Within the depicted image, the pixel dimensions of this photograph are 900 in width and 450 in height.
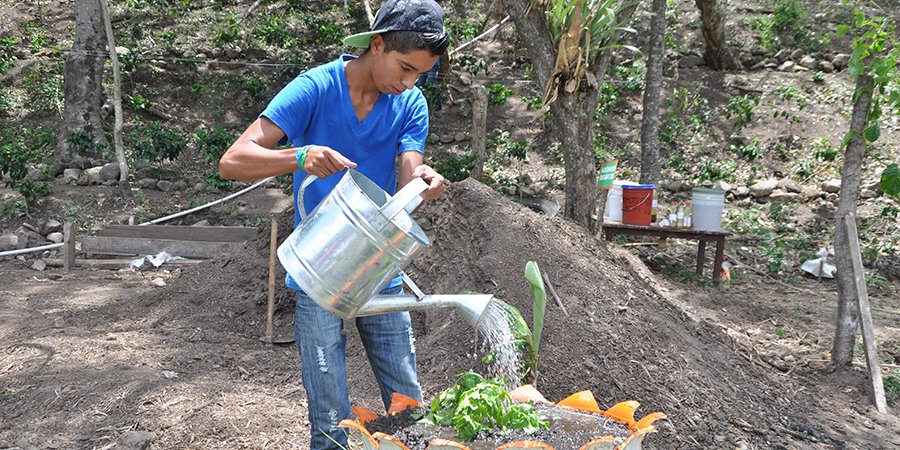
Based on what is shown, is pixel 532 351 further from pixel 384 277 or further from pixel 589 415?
pixel 384 277

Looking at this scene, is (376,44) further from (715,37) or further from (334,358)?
(715,37)

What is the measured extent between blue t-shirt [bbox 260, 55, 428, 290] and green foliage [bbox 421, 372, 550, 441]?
39 centimetres

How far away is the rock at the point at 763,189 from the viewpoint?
8.24 meters

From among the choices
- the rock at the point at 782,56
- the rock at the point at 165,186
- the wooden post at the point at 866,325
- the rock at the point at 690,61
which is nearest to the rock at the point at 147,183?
the rock at the point at 165,186

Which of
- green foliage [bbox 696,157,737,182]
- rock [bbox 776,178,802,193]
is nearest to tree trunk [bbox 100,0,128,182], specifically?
green foliage [bbox 696,157,737,182]

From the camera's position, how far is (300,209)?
179 centimetres

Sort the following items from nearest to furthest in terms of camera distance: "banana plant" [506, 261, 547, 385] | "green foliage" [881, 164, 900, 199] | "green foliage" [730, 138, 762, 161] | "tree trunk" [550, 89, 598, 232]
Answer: "banana plant" [506, 261, 547, 385] → "green foliage" [881, 164, 900, 199] → "tree trunk" [550, 89, 598, 232] → "green foliage" [730, 138, 762, 161]

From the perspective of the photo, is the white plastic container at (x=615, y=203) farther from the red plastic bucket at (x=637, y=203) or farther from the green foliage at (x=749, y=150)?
the green foliage at (x=749, y=150)

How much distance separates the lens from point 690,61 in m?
10.9

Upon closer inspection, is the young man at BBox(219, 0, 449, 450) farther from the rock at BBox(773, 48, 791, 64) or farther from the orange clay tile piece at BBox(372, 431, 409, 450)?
the rock at BBox(773, 48, 791, 64)

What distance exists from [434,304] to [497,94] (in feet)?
29.6

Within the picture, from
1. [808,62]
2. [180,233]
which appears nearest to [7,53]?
[180,233]

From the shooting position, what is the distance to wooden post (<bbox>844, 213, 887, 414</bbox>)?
11.8ft

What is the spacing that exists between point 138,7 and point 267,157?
39.0ft
